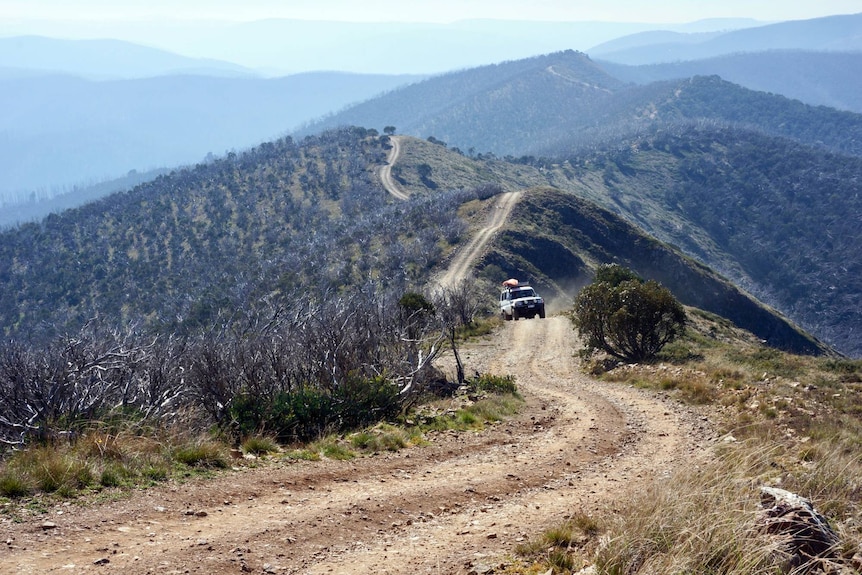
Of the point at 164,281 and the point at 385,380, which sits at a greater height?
the point at 385,380

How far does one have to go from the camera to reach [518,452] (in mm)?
8734

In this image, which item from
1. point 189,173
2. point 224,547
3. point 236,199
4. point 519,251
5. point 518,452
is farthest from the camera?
point 189,173

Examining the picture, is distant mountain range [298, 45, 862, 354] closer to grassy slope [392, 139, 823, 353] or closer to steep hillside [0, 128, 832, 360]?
grassy slope [392, 139, 823, 353]

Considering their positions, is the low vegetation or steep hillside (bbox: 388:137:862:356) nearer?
the low vegetation

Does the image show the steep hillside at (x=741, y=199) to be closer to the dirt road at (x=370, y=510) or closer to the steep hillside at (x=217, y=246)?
the steep hillside at (x=217, y=246)

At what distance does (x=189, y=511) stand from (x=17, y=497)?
1.56 metres

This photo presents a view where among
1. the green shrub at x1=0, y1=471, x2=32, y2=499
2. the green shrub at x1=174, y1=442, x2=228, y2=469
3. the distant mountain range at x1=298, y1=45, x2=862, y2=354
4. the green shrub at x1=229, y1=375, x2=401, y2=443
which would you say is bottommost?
the distant mountain range at x1=298, y1=45, x2=862, y2=354

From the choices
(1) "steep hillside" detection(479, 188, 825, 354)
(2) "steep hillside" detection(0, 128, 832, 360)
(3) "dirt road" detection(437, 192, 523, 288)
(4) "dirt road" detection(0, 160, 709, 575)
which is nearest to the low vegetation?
(4) "dirt road" detection(0, 160, 709, 575)

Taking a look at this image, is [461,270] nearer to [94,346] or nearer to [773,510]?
[94,346]

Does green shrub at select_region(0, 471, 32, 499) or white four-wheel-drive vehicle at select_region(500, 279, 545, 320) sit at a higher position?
green shrub at select_region(0, 471, 32, 499)

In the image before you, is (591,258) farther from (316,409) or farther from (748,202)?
(748,202)


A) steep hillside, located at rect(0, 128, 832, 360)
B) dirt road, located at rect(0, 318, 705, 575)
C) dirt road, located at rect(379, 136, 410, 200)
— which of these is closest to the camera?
dirt road, located at rect(0, 318, 705, 575)

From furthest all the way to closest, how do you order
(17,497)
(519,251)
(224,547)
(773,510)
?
1. (519,251)
2. (17,497)
3. (224,547)
4. (773,510)

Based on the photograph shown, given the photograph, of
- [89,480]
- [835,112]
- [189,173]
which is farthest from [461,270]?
[835,112]
